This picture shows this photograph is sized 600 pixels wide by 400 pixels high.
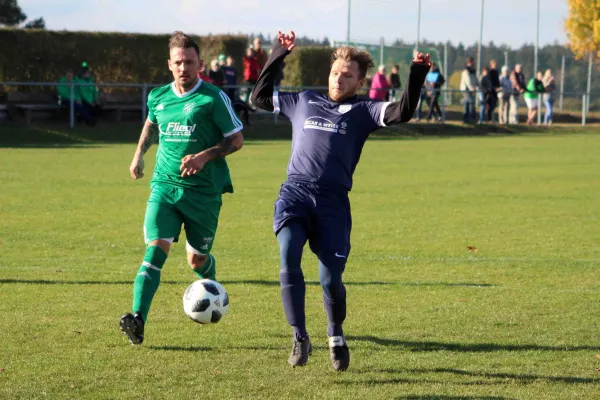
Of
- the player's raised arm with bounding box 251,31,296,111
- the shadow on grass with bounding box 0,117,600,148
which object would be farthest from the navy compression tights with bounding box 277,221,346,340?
the shadow on grass with bounding box 0,117,600,148

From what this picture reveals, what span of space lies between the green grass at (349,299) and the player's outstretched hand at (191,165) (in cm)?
110

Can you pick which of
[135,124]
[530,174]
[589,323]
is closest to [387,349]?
[589,323]

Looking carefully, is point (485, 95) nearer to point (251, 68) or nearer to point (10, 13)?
point (251, 68)

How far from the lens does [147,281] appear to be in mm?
5914

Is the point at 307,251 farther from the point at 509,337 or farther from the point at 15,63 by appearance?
the point at 15,63

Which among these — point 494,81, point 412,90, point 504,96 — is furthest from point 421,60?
point 504,96

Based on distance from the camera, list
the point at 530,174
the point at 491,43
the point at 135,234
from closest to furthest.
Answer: the point at 135,234, the point at 530,174, the point at 491,43

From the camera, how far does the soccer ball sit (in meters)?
5.98

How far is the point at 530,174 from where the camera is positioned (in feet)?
62.4

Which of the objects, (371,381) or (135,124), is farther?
(135,124)

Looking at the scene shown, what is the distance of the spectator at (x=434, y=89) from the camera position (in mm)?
31219

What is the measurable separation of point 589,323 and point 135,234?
589cm

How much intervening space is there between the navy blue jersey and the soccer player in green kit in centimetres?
62

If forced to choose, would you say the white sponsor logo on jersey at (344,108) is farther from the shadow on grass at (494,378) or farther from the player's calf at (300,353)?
the shadow on grass at (494,378)
